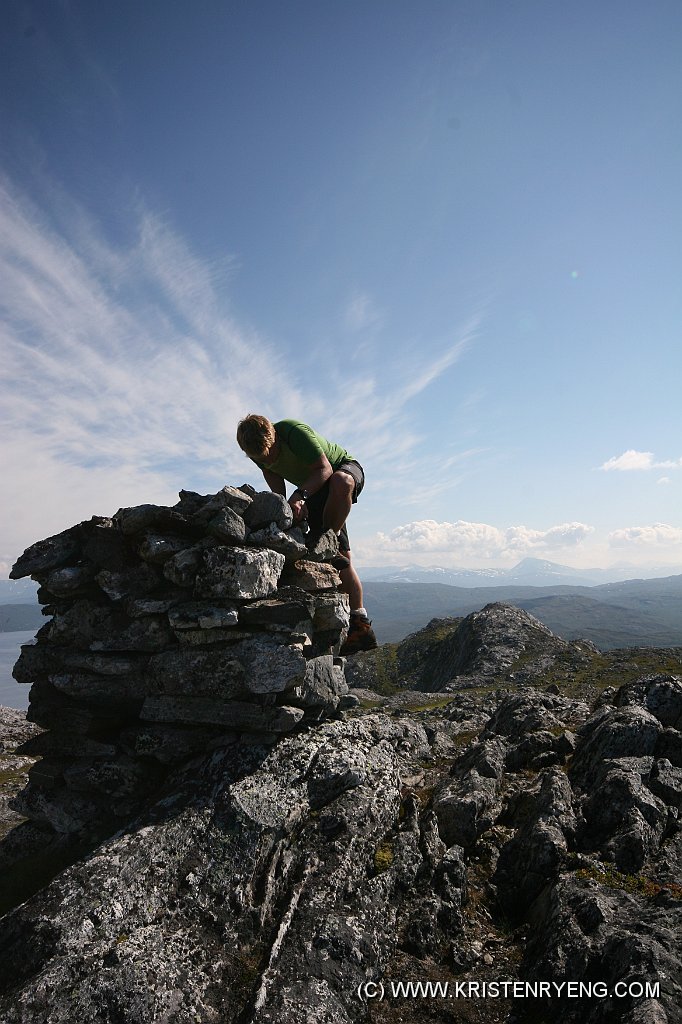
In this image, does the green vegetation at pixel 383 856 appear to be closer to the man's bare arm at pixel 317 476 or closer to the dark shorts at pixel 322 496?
the dark shorts at pixel 322 496

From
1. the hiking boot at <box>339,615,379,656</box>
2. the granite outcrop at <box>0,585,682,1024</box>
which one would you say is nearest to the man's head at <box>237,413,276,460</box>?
the granite outcrop at <box>0,585,682,1024</box>

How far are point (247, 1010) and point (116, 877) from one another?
10.8 feet

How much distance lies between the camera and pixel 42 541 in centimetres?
1416

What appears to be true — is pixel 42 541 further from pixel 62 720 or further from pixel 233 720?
pixel 233 720

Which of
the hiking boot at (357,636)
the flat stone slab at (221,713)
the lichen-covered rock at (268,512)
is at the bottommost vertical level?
the flat stone slab at (221,713)

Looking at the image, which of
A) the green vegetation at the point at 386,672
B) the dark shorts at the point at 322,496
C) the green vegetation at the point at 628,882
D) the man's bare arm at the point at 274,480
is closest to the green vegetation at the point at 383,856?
the green vegetation at the point at 628,882

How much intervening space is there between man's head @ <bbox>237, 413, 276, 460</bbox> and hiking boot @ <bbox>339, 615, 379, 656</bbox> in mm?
6275

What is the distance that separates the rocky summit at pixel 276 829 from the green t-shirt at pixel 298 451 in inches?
58.8

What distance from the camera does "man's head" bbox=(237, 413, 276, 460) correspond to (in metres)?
14.1

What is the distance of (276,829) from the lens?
10.6 meters

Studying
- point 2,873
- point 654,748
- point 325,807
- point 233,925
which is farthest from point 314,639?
point 654,748

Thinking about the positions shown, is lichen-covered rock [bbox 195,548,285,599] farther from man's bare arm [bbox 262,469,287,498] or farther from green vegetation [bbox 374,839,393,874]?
green vegetation [bbox 374,839,393,874]

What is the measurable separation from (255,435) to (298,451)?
4.32ft

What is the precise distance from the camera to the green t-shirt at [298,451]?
1458 centimetres
